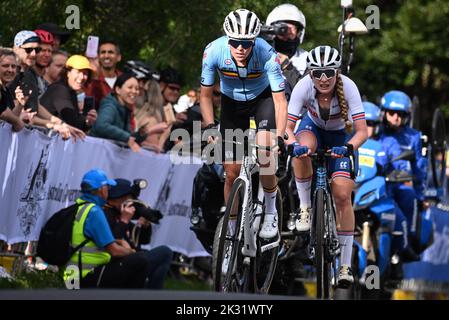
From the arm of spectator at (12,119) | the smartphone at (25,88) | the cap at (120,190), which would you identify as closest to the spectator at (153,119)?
the cap at (120,190)

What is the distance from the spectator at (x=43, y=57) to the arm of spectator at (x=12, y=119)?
1.64m

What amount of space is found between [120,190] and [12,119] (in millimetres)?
2092

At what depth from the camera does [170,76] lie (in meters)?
16.2

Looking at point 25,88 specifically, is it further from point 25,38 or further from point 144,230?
point 144,230

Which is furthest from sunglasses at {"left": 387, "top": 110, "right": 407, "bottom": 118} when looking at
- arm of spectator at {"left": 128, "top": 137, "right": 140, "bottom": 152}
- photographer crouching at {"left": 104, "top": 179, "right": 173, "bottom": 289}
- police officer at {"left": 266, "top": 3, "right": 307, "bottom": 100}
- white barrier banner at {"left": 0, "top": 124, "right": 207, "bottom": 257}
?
photographer crouching at {"left": 104, "top": 179, "right": 173, "bottom": 289}

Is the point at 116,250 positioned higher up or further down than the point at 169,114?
further down


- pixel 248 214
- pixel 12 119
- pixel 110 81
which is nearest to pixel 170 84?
pixel 110 81

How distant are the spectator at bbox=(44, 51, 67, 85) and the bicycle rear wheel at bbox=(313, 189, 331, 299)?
368 centimetres

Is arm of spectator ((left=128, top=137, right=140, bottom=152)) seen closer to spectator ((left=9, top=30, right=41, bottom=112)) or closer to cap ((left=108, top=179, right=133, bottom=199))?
cap ((left=108, top=179, right=133, bottom=199))

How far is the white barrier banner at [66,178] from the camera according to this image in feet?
39.3

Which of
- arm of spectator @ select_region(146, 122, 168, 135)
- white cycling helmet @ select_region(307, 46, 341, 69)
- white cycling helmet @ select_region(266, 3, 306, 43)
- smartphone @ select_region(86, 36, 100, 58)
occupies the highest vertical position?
white cycling helmet @ select_region(266, 3, 306, 43)

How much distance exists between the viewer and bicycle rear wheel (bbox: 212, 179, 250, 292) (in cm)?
1059
